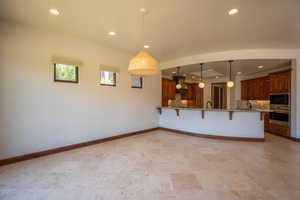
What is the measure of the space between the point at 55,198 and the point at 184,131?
14.2ft

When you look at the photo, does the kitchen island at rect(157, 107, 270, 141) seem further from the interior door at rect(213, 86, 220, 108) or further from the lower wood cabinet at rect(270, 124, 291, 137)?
the interior door at rect(213, 86, 220, 108)

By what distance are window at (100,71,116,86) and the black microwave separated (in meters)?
5.86

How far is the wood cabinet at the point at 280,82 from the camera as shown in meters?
4.66

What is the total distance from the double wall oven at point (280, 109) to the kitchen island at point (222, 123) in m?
1.00

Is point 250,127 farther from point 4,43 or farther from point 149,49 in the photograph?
point 4,43

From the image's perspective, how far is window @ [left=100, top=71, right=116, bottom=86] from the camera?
4.21 metres

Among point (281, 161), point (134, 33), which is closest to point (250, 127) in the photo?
point (281, 161)

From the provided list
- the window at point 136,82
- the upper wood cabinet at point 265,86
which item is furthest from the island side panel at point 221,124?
the window at point 136,82

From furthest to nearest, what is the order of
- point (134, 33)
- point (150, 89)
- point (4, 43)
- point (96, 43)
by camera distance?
point (150, 89), point (96, 43), point (134, 33), point (4, 43)

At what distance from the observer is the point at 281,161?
2.90 metres

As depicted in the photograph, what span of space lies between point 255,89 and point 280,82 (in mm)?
1433

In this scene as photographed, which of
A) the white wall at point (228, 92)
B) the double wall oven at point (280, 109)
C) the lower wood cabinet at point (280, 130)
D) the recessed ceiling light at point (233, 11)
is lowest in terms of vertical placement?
the lower wood cabinet at point (280, 130)

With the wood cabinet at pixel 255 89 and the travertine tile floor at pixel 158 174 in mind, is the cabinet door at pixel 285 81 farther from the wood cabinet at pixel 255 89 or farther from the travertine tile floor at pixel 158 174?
the travertine tile floor at pixel 158 174

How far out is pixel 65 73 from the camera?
138 inches
